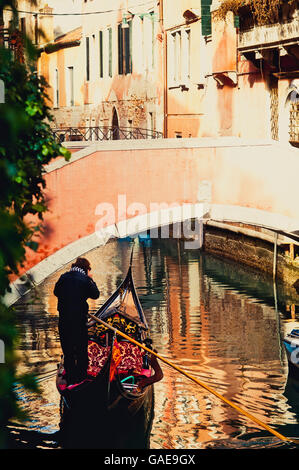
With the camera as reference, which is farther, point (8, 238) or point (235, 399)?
point (235, 399)

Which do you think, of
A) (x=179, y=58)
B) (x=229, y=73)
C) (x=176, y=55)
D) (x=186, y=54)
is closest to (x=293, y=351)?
(x=229, y=73)

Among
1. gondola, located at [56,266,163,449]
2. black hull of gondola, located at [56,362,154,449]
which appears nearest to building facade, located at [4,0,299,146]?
gondola, located at [56,266,163,449]

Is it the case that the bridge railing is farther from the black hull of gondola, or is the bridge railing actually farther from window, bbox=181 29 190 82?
the black hull of gondola

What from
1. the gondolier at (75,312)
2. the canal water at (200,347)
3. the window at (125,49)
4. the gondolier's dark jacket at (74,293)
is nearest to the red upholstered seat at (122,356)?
the canal water at (200,347)

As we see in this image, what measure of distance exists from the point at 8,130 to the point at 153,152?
7.53 m

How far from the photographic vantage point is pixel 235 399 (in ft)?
29.8

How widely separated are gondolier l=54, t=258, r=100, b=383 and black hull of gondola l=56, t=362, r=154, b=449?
0.19 m

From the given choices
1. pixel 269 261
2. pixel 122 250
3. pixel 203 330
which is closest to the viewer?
pixel 203 330

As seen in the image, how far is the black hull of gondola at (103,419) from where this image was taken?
8000mm

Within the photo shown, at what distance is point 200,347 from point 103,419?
11.0ft

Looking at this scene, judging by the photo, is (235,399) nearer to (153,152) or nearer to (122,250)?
(153,152)

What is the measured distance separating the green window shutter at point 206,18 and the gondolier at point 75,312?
26.8 ft

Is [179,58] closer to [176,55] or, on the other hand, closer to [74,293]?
[176,55]
